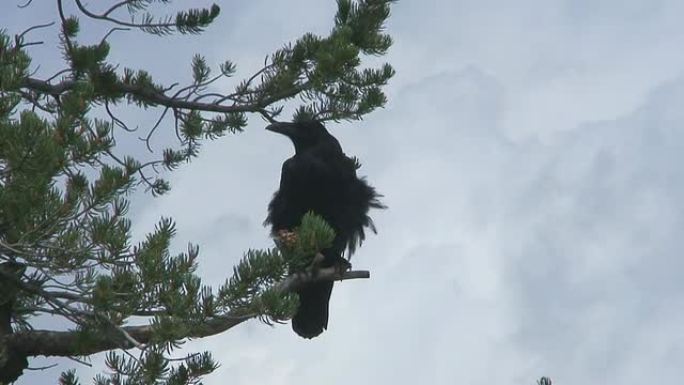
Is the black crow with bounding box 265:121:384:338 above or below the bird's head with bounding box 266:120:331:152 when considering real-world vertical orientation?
below

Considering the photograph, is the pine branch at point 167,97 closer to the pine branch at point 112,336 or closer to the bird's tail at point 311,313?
the bird's tail at point 311,313

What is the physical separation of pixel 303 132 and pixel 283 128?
135mm

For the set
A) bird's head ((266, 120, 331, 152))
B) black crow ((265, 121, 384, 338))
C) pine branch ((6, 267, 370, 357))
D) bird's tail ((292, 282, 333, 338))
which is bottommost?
pine branch ((6, 267, 370, 357))

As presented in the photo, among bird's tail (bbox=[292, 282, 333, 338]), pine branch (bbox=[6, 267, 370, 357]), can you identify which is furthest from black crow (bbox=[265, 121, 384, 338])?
pine branch (bbox=[6, 267, 370, 357])

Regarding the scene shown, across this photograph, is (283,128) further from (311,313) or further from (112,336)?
(112,336)

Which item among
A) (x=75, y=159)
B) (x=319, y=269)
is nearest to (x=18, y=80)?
(x=75, y=159)

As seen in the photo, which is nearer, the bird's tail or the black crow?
the black crow

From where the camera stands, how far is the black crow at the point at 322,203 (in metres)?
9.62

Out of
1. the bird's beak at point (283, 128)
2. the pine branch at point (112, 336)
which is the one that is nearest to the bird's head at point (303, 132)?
the bird's beak at point (283, 128)

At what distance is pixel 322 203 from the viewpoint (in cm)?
962

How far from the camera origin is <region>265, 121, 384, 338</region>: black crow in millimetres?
9625

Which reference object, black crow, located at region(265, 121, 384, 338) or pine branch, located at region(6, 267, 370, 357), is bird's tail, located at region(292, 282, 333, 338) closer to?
black crow, located at region(265, 121, 384, 338)

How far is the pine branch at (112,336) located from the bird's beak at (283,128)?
2.38 metres

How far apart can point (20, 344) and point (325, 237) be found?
1.77 m
